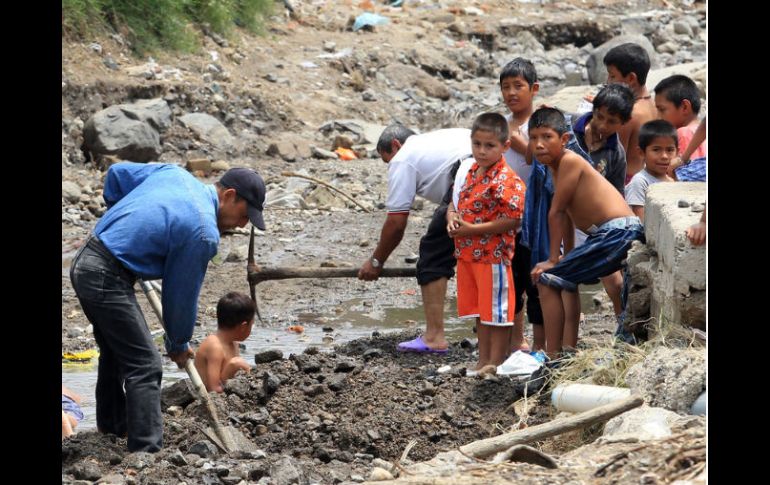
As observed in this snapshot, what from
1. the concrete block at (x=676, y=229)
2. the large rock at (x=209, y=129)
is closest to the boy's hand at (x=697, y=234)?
the concrete block at (x=676, y=229)

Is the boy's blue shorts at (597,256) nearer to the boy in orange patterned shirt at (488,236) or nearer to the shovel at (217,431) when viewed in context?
the boy in orange patterned shirt at (488,236)

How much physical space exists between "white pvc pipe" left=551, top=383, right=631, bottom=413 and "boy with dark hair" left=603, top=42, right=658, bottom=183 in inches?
78.3

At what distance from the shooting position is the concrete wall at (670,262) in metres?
4.98

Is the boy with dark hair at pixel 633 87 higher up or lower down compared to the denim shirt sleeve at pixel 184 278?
higher up

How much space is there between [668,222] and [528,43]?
649 inches

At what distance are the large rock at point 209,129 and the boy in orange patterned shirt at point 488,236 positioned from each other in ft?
27.2

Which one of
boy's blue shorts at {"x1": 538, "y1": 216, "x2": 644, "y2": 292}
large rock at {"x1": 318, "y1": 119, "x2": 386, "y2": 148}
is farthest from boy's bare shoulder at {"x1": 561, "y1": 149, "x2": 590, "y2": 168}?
large rock at {"x1": 318, "y1": 119, "x2": 386, "y2": 148}

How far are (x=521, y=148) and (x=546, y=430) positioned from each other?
258cm

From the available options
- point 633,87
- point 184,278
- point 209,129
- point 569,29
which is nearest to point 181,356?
point 184,278

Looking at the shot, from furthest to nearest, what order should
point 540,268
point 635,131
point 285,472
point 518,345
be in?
point 518,345, point 635,131, point 540,268, point 285,472

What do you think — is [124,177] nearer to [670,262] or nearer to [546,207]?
[546,207]

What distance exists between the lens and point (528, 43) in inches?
835

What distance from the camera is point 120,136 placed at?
1289 cm

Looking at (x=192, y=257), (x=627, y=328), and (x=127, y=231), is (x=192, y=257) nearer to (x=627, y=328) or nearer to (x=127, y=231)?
(x=127, y=231)
